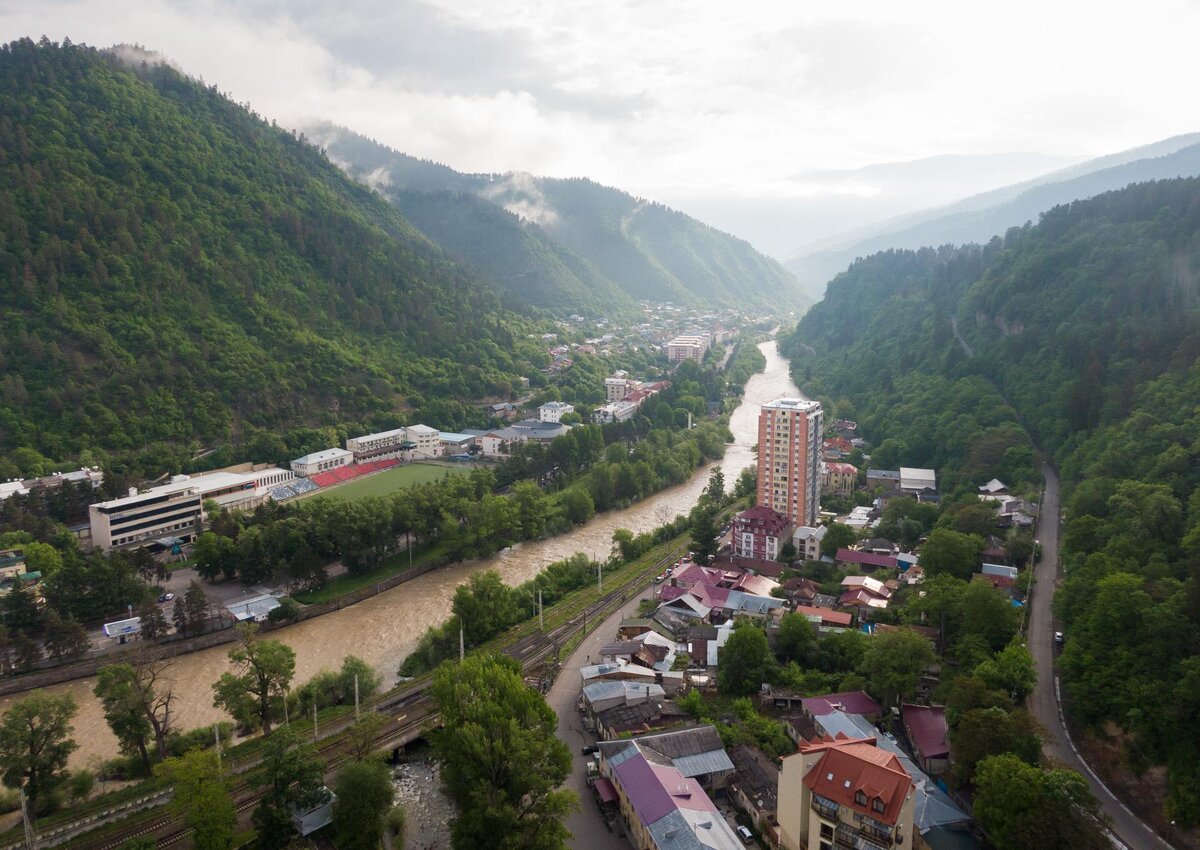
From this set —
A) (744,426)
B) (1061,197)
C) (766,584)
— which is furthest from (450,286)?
(1061,197)

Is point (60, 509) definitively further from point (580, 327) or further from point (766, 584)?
point (580, 327)

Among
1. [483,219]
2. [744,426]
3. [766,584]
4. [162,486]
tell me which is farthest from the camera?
[483,219]

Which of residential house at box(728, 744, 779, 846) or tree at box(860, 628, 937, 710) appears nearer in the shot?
residential house at box(728, 744, 779, 846)

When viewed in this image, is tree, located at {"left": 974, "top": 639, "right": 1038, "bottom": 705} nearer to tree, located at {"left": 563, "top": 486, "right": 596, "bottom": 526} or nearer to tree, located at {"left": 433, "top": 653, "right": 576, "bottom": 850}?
tree, located at {"left": 433, "top": 653, "right": 576, "bottom": 850}

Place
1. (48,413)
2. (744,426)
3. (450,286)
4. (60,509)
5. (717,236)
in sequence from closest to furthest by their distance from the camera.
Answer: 1. (60,509)
2. (48,413)
3. (744,426)
4. (450,286)
5. (717,236)

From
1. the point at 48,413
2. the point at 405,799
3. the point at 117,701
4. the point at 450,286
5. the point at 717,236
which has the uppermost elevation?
the point at 717,236

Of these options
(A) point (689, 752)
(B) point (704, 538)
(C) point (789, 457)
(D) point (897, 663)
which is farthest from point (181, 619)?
(C) point (789, 457)

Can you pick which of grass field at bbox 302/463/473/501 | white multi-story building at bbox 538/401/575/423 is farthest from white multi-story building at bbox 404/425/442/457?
white multi-story building at bbox 538/401/575/423
